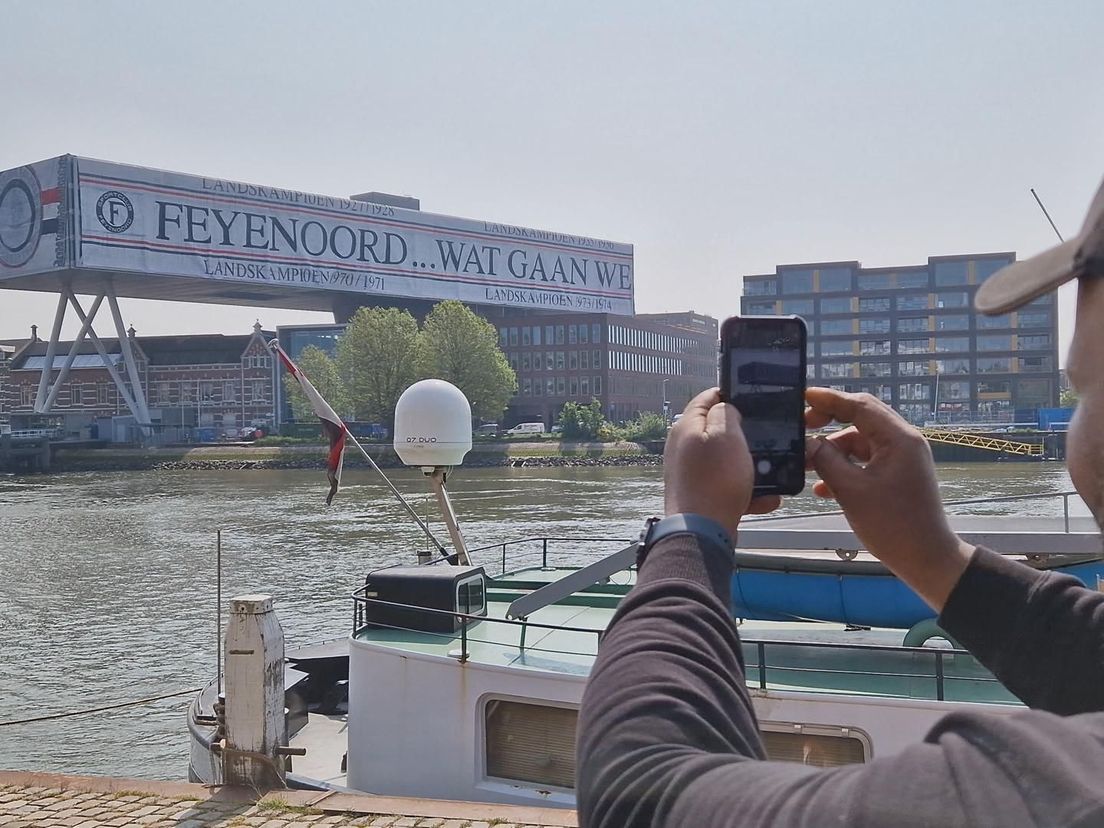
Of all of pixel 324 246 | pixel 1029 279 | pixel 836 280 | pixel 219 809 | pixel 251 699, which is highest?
pixel 324 246

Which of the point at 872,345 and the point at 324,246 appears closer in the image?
the point at 324,246

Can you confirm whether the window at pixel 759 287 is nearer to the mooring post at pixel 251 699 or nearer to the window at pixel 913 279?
the window at pixel 913 279

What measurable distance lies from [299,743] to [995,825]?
10.3 metres

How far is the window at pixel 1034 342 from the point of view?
94500mm

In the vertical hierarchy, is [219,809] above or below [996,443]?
below

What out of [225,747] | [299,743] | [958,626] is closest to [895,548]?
A: [958,626]

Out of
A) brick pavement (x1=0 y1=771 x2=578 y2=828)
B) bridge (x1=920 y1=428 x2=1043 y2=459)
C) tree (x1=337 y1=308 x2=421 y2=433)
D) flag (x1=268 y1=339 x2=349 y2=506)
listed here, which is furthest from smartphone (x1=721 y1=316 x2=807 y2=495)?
tree (x1=337 y1=308 x2=421 y2=433)

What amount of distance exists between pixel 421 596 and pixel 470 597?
446 millimetres

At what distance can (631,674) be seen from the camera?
3.76 ft

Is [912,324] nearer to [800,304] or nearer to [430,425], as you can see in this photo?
[800,304]

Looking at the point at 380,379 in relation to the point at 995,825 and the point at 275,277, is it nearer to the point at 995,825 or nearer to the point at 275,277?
the point at 275,277

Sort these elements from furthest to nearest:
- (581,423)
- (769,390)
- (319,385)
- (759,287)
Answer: (759,287), (319,385), (581,423), (769,390)

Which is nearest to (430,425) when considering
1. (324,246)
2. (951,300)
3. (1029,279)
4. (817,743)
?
(817,743)

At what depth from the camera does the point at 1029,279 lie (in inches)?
43.3
